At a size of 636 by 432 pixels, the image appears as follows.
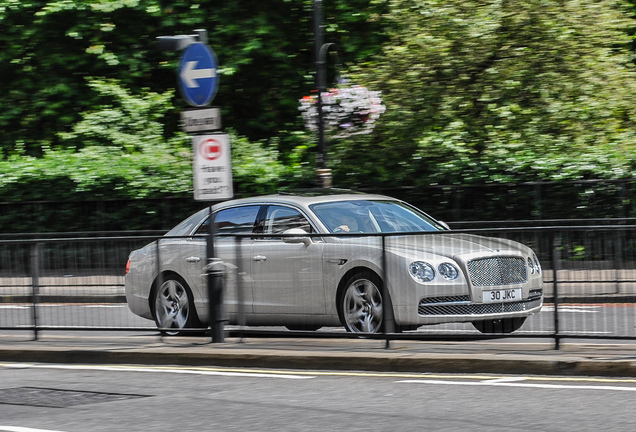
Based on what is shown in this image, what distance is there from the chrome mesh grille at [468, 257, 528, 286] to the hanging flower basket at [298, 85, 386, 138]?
10.9 m

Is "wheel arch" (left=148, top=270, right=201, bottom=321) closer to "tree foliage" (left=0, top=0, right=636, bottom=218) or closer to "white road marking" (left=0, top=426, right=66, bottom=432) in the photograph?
"white road marking" (left=0, top=426, right=66, bottom=432)

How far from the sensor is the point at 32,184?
76.4ft

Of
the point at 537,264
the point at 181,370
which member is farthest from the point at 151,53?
the point at 537,264

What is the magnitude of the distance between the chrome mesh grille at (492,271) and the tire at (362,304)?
2.81 ft

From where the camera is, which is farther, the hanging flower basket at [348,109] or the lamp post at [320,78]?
the hanging flower basket at [348,109]

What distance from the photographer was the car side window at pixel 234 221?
1178cm

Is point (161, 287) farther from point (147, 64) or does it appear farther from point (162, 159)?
point (147, 64)

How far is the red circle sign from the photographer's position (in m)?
10.8

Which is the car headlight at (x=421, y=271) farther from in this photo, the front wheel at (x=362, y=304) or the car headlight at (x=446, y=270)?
the front wheel at (x=362, y=304)

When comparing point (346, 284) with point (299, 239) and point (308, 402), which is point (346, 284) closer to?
point (299, 239)

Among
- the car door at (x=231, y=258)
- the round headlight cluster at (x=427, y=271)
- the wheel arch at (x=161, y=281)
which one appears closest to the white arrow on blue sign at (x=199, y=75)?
the car door at (x=231, y=258)

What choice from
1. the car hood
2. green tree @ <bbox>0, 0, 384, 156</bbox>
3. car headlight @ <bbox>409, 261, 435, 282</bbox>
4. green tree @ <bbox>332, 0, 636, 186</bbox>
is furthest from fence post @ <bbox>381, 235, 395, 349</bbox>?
green tree @ <bbox>0, 0, 384, 156</bbox>

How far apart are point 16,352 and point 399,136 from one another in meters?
12.0

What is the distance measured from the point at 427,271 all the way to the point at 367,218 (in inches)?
65.3
